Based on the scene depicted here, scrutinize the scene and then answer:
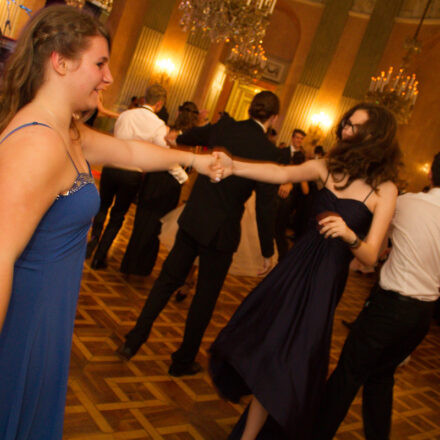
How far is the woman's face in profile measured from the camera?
2124 mm

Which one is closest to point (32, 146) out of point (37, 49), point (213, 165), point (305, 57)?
point (37, 49)

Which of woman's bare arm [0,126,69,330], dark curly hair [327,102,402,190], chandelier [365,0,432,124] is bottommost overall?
woman's bare arm [0,126,69,330]

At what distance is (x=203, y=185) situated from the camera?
2738 millimetres

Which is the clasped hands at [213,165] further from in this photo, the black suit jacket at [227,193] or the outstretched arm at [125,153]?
the black suit jacket at [227,193]

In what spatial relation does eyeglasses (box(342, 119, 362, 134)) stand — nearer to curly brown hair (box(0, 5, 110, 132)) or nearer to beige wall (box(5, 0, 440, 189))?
curly brown hair (box(0, 5, 110, 132))

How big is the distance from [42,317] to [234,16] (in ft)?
18.2

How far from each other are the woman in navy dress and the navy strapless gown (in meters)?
0.98

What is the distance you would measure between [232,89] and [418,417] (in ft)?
44.3

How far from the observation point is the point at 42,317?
3.71ft

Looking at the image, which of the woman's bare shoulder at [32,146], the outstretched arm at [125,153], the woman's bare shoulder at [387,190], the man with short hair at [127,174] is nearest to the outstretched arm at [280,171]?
the woman's bare shoulder at [387,190]

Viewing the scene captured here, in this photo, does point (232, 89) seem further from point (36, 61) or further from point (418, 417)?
point (36, 61)

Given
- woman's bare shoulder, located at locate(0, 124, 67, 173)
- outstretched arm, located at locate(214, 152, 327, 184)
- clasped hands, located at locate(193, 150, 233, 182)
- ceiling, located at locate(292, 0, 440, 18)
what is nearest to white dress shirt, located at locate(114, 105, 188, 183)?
outstretched arm, located at locate(214, 152, 327, 184)

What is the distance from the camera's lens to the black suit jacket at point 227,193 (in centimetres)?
264

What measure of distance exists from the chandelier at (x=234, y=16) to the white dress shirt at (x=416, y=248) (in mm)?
4354
